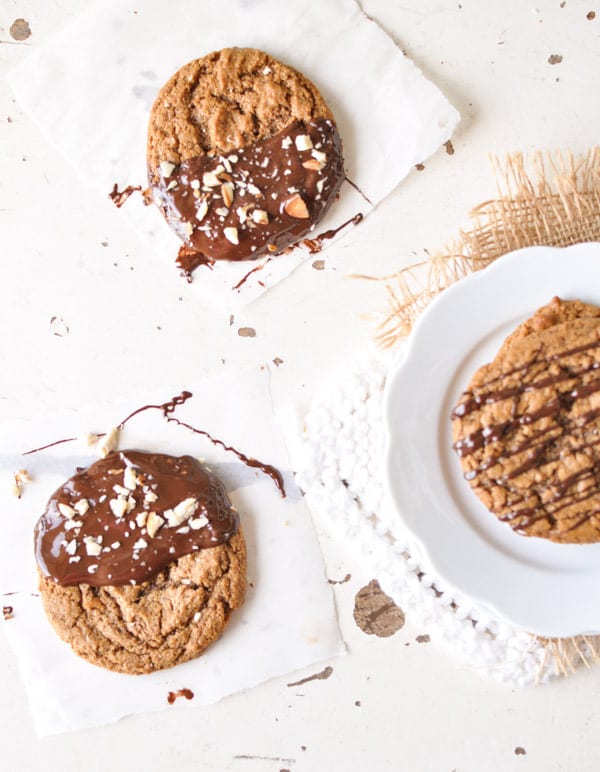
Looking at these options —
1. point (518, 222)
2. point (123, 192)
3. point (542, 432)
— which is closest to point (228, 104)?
point (123, 192)

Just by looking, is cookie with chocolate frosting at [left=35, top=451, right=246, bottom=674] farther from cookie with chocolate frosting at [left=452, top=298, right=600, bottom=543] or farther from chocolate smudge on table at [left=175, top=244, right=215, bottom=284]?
cookie with chocolate frosting at [left=452, top=298, right=600, bottom=543]

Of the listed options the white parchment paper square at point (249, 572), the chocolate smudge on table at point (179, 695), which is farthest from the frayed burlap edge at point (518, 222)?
the chocolate smudge on table at point (179, 695)

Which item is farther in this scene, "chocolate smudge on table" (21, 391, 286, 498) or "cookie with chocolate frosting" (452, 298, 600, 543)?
"chocolate smudge on table" (21, 391, 286, 498)

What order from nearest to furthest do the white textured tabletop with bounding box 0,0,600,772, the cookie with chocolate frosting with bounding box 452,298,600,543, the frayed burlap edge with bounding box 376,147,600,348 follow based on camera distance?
1. the cookie with chocolate frosting with bounding box 452,298,600,543
2. the frayed burlap edge with bounding box 376,147,600,348
3. the white textured tabletop with bounding box 0,0,600,772

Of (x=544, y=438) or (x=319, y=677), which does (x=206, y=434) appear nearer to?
(x=319, y=677)

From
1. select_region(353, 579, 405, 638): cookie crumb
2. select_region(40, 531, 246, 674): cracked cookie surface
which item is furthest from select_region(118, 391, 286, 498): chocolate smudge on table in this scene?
select_region(353, 579, 405, 638): cookie crumb

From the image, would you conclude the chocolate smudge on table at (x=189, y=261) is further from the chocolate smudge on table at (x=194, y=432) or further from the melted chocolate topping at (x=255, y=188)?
the chocolate smudge on table at (x=194, y=432)

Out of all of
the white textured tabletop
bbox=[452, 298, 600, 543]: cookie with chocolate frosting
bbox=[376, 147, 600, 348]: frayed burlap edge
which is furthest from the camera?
the white textured tabletop
